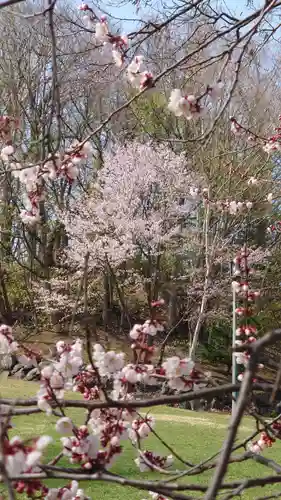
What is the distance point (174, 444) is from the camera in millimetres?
7887

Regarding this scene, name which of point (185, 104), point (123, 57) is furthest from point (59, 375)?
point (123, 57)

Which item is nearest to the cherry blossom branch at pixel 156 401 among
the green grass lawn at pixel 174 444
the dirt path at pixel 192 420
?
the green grass lawn at pixel 174 444

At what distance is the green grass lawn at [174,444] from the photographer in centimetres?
542

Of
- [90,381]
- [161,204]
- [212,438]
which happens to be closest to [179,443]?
[212,438]

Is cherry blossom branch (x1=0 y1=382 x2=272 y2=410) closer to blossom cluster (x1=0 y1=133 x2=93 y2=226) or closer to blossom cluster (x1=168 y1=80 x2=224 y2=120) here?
blossom cluster (x1=0 y1=133 x2=93 y2=226)

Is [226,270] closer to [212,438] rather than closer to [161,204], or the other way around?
[161,204]

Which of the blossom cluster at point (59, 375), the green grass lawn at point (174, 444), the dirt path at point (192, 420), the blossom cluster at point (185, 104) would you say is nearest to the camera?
the blossom cluster at point (59, 375)

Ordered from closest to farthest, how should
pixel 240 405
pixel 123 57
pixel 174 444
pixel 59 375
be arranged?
pixel 240 405 < pixel 59 375 < pixel 123 57 < pixel 174 444

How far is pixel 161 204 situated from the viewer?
1733 centimetres

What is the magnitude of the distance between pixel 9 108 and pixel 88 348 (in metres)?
18.5

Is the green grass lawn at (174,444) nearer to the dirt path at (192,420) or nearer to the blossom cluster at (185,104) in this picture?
the dirt path at (192,420)

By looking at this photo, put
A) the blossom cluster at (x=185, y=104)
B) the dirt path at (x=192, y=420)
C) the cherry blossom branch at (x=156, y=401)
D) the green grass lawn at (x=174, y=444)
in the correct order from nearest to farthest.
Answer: the cherry blossom branch at (x=156, y=401)
the blossom cluster at (x=185, y=104)
the green grass lawn at (x=174, y=444)
the dirt path at (x=192, y=420)

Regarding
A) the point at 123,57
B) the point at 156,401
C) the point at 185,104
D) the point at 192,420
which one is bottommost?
the point at 192,420

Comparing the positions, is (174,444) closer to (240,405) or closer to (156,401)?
(156,401)
